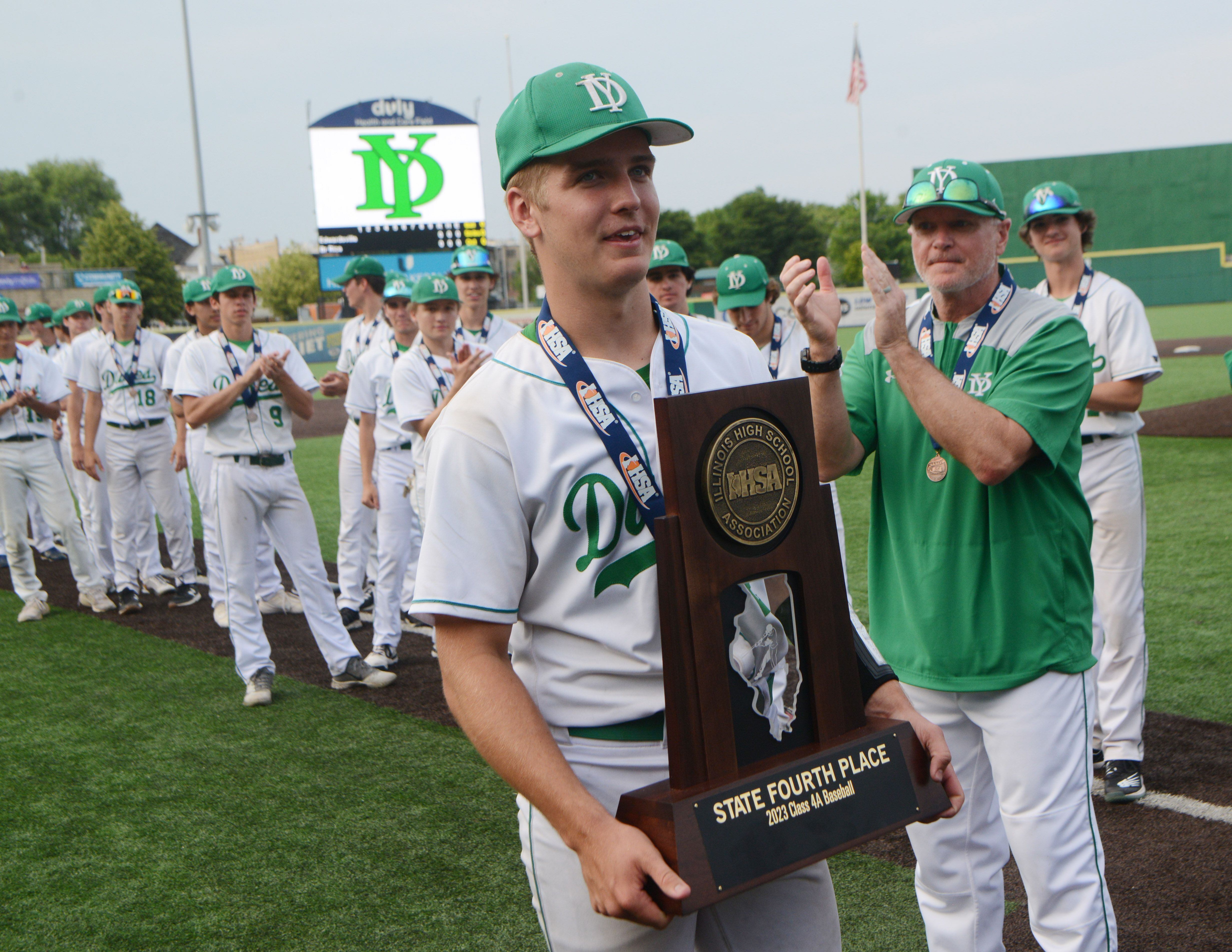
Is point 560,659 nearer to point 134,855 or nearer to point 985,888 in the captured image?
point 985,888

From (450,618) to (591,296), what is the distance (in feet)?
1.96

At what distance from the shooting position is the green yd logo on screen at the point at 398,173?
29.9m

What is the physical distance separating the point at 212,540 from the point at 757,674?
8.59 m

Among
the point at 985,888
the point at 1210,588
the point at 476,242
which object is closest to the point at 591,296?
the point at 985,888

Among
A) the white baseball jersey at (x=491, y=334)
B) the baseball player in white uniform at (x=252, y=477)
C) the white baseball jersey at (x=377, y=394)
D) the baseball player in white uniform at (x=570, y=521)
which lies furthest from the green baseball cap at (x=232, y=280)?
the baseball player in white uniform at (x=570, y=521)

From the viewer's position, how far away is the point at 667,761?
178 cm

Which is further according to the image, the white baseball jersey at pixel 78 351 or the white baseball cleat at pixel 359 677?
Answer: the white baseball jersey at pixel 78 351

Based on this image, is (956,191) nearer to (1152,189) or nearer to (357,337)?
(357,337)

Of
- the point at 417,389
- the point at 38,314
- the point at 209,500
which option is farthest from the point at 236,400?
the point at 38,314

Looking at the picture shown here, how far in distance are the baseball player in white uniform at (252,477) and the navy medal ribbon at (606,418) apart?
506cm

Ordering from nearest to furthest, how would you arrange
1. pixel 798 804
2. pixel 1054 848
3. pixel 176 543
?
pixel 798 804, pixel 1054 848, pixel 176 543

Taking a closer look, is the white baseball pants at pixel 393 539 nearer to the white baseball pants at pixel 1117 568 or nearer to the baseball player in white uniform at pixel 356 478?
the baseball player in white uniform at pixel 356 478

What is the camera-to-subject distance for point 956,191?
9.62 ft

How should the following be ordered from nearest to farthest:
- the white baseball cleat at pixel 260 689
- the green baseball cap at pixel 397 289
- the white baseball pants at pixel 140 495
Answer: the white baseball cleat at pixel 260 689
the green baseball cap at pixel 397 289
the white baseball pants at pixel 140 495
